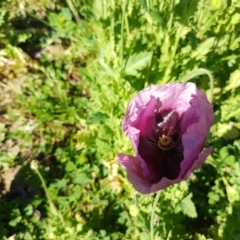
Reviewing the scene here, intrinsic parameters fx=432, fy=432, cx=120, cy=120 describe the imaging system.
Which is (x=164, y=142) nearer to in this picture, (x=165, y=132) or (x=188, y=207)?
(x=165, y=132)

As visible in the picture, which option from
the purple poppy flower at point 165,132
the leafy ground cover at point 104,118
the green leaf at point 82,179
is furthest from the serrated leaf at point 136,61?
the green leaf at point 82,179

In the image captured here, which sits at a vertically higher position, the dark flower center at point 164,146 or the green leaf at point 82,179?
the dark flower center at point 164,146

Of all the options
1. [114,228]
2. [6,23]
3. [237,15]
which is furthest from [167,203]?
[6,23]

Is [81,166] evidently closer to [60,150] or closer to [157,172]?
[60,150]

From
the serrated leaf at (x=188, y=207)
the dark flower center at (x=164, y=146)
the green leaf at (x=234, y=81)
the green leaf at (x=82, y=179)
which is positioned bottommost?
the green leaf at (x=82, y=179)

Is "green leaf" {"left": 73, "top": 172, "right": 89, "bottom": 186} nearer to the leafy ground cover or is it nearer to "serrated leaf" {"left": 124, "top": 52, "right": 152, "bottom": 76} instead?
the leafy ground cover

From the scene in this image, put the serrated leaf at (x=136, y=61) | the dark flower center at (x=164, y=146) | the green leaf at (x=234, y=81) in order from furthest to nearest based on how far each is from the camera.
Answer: the green leaf at (x=234, y=81)
the serrated leaf at (x=136, y=61)
the dark flower center at (x=164, y=146)

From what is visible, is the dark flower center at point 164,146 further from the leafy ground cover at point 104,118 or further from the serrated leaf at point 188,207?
the serrated leaf at point 188,207
